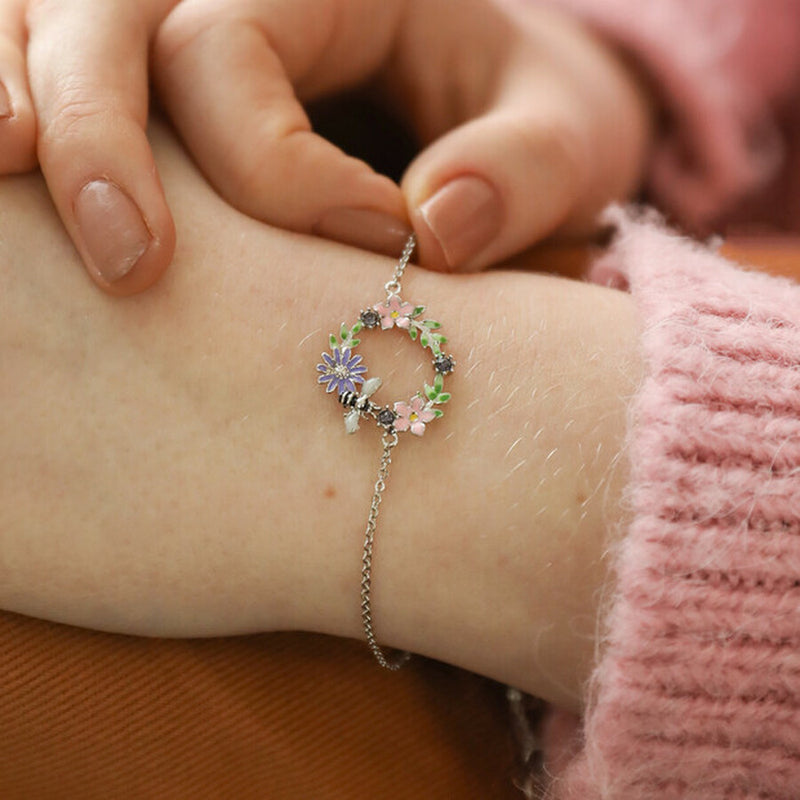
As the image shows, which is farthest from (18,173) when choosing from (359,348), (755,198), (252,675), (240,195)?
(755,198)

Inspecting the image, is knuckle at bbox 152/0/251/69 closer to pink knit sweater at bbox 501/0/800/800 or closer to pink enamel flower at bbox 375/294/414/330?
pink enamel flower at bbox 375/294/414/330

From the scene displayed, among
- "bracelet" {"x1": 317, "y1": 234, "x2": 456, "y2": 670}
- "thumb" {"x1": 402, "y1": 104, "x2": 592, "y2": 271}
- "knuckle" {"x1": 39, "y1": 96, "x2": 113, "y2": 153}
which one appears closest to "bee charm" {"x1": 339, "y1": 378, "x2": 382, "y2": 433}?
"bracelet" {"x1": 317, "y1": 234, "x2": 456, "y2": 670}

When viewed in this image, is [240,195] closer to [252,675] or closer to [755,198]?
[252,675]

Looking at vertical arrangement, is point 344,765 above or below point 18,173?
below

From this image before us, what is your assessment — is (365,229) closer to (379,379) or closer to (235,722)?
(379,379)

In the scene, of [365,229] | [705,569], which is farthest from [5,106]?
[705,569]

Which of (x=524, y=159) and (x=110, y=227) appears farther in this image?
(x=524, y=159)

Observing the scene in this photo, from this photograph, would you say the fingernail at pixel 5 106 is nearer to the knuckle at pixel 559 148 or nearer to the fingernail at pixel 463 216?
the fingernail at pixel 463 216
